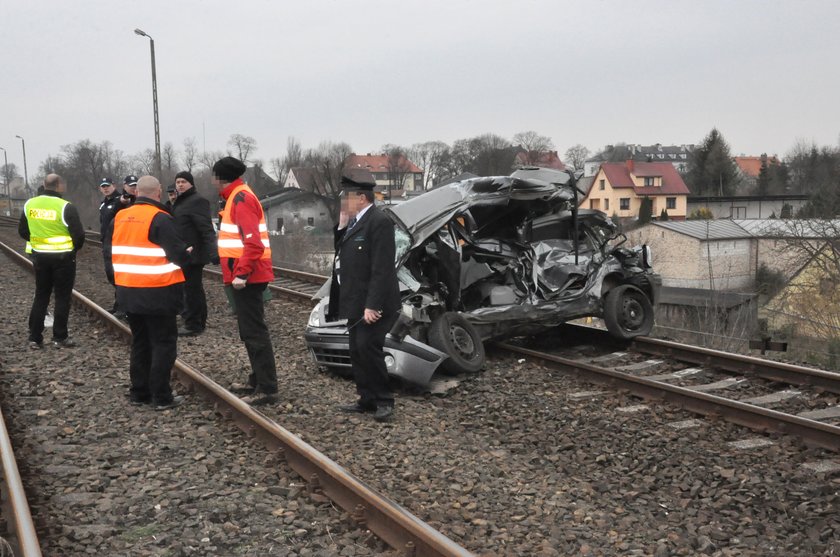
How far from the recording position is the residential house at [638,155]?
120812 millimetres

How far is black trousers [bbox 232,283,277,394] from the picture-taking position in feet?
20.5

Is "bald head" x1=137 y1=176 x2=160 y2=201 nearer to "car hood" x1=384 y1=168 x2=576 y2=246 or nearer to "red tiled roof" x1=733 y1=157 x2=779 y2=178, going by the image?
"car hood" x1=384 y1=168 x2=576 y2=246

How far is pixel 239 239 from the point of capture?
6082 millimetres

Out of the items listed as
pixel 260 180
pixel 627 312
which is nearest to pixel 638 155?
pixel 260 180

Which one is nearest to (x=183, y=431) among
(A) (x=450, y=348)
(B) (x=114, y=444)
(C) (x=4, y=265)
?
(B) (x=114, y=444)

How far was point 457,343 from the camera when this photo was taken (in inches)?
Answer: 308

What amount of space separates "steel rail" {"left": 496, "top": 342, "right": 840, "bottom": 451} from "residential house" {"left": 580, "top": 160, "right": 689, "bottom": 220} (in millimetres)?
77011

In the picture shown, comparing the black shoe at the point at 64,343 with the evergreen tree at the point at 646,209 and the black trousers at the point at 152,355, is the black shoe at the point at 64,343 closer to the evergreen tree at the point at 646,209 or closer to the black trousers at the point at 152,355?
the black trousers at the point at 152,355

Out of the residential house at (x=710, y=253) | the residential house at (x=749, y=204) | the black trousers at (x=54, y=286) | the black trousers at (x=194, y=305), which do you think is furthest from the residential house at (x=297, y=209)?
the black trousers at (x=54, y=286)

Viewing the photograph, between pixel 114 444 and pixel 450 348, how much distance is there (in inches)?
131

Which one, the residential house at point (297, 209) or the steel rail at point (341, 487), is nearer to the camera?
the steel rail at point (341, 487)

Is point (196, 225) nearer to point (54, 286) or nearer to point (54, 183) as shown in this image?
point (54, 183)

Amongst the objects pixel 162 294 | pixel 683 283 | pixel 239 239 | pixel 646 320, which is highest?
pixel 239 239

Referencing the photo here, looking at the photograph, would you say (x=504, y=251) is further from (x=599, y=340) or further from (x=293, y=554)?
(x=293, y=554)
